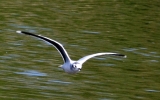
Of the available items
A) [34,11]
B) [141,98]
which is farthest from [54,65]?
[34,11]

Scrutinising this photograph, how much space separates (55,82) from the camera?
19406 mm

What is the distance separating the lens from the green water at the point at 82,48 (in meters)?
18.8

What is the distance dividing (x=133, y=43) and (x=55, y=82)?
22.6 ft

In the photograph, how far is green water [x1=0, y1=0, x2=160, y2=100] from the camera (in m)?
18.8

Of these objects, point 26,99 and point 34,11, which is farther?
point 34,11

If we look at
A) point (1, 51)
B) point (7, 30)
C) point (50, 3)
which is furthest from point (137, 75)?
point (50, 3)

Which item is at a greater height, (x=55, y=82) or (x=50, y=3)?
(x=50, y=3)

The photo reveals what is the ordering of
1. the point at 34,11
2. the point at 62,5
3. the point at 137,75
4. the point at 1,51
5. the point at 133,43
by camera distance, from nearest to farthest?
the point at 137,75
the point at 1,51
the point at 133,43
the point at 34,11
the point at 62,5

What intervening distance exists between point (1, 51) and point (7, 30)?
3693mm

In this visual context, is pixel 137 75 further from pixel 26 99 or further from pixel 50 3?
pixel 50 3

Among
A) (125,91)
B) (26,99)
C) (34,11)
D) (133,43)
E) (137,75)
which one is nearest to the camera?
(26,99)

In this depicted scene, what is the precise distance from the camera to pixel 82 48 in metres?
23.9

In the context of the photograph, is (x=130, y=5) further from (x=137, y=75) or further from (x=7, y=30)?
(x=137, y=75)

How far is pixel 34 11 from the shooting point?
31.2 metres
